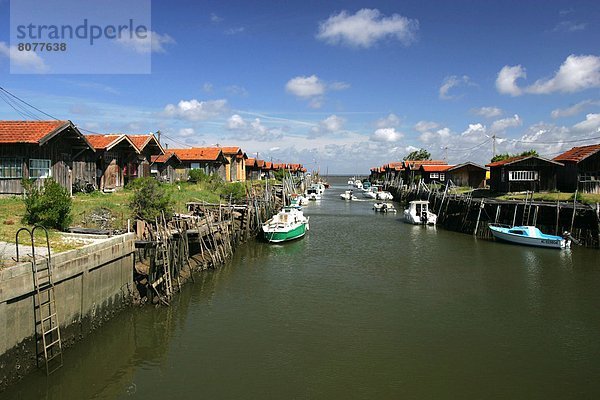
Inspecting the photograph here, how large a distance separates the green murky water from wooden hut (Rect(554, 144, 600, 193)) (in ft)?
48.9

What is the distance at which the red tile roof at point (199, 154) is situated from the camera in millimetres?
56281

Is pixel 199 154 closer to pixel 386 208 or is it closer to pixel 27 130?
pixel 386 208

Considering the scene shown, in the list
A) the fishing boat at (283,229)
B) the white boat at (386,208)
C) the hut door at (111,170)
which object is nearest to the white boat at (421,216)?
the white boat at (386,208)

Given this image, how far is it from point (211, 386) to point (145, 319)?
5.78 meters

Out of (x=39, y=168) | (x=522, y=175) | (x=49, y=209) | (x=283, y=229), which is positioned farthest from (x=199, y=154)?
(x=49, y=209)

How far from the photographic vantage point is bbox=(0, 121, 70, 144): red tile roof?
2408 centimetres

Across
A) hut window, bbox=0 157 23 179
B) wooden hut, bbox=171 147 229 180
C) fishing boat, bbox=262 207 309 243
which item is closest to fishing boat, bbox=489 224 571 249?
fishing boat, bbox=262 207 309 243

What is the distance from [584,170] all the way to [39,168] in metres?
43.3

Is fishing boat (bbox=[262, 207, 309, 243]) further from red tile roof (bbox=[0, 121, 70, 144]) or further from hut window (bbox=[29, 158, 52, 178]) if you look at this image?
red tile roof (bbox=[0, 121, 70, 144])

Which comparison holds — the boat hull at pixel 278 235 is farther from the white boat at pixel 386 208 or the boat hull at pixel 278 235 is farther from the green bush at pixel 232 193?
the white boat at pixel 386 208

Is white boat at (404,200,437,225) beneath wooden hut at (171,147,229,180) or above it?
beneath

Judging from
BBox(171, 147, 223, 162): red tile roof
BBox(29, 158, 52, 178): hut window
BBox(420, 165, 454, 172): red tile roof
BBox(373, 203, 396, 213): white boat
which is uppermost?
BBox(171, 147, 223, 162): red tile roof

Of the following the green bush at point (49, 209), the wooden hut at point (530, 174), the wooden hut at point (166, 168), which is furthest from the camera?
the wooden hut at point (166, 168)

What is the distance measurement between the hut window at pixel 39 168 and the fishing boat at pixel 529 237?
32.3 meters
